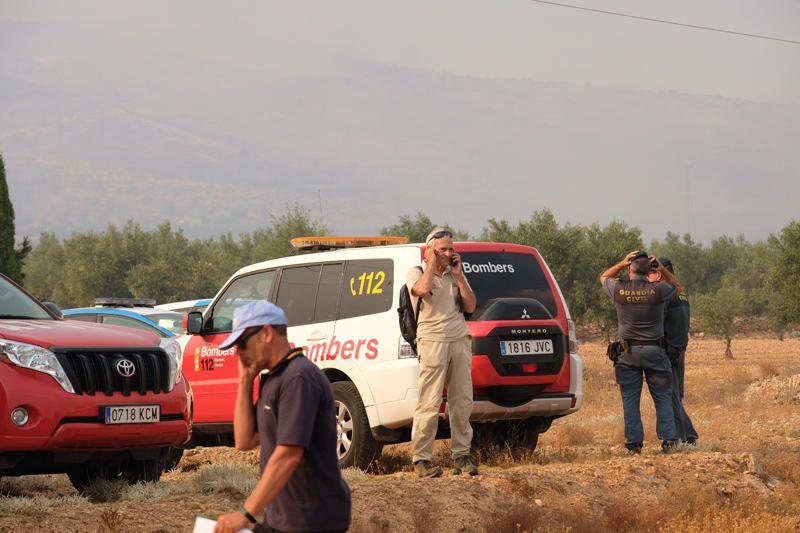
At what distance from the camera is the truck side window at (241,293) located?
38.2ft

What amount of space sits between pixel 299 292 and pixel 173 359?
2419 millimetres

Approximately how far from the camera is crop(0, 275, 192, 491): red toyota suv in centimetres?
796

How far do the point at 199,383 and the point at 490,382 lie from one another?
3.23 m

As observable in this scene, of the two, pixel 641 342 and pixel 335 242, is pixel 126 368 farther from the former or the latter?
pixel 641 342

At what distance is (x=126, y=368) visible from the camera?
8.53 metres

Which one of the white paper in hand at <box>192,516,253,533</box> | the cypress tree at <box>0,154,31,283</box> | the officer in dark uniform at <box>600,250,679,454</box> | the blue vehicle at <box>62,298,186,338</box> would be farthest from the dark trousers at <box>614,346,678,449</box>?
the cypress tree at <box>0,154,31,283</box>

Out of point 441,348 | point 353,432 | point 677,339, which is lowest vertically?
point 353,432

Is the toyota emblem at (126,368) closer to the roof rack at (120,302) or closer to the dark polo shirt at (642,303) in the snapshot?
the dark polo shirt at (642,303)

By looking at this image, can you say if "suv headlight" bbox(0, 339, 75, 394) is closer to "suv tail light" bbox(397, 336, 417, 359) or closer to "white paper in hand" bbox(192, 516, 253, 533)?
"suv tail light" bbox(397, 336, 417, 359)

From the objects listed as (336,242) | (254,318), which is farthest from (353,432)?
(254,318)

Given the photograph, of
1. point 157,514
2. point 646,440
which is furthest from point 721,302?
point 157,514

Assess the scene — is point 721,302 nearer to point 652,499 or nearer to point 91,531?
point 652,499

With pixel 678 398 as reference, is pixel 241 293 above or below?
above

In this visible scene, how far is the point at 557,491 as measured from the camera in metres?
9.84
